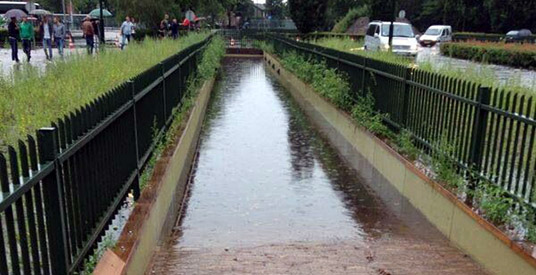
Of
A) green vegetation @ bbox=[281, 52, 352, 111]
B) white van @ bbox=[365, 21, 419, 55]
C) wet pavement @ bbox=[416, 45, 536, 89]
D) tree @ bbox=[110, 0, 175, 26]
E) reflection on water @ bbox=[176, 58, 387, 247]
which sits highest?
tree @ bbox=[110, 0, 175, 26]

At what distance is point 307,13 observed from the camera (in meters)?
39.1

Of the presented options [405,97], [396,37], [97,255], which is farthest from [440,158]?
[396,37]

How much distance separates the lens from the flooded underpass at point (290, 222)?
416 centimetres

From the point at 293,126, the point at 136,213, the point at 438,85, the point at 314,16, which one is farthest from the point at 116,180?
the point at 314,16

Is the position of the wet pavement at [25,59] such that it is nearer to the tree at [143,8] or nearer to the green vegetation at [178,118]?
the green vegetation at [178,118]

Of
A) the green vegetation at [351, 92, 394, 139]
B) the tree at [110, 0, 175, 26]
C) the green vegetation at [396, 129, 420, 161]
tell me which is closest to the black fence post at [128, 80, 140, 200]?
the green vegetation at [396, 129, 420, 161]

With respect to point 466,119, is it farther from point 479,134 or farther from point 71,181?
point 71,181

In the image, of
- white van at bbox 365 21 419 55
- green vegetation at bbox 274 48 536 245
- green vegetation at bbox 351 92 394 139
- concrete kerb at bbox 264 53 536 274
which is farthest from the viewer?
white van at bbox 365 21 419 55

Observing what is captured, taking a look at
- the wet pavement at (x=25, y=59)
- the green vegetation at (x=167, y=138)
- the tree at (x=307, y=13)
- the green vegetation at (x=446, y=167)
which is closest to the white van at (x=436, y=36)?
the tree at (x=307, y=13)

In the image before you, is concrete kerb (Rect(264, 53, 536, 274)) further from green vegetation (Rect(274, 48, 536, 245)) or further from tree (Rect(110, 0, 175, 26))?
tree (Rect(110, 0, 175, 26))

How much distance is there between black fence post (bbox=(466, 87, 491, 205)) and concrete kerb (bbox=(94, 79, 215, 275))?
291 centimetres

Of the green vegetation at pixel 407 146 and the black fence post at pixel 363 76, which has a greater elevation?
the black fence post at pixel 363 76

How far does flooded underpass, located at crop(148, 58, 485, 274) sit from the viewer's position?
13.7ft

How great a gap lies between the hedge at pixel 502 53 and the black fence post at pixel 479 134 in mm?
17121
